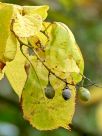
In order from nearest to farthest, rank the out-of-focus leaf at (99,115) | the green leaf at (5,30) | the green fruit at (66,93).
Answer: the green leaf at (5,30) → the green fruit at (66,93) → the out-of-focus leaf at (99,115)

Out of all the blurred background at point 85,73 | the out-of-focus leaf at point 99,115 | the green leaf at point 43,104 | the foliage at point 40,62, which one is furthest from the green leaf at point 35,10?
the out-of-focus leaf at point 99,115

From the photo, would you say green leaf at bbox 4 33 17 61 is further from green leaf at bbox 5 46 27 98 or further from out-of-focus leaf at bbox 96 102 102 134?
out-of-focus leaf at bbox 96 102 102 134

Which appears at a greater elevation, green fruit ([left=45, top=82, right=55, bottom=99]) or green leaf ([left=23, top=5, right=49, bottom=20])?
green leaf ([left=23, top=5, right=49, bottom=20])

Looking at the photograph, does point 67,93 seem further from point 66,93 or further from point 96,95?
point 96,95

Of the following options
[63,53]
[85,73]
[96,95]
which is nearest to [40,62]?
[63,53]

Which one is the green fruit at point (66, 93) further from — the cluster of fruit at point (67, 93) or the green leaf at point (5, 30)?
the green leaf at point (5, 30)

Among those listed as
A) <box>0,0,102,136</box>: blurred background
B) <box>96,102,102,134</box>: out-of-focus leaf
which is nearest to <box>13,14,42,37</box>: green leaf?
<box>0,0,102,136</box>: blurred background
